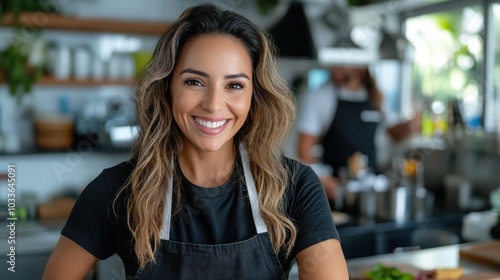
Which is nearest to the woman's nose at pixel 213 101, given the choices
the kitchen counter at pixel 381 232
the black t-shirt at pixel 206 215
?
the black t-shirt at pixel 206 215

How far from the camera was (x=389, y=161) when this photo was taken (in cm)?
555

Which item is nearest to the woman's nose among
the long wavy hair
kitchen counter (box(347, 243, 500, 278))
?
the long wavy hair

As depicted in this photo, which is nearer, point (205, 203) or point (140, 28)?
point (205, 203)

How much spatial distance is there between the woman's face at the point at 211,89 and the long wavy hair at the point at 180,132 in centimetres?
4

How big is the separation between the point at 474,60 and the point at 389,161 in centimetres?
118

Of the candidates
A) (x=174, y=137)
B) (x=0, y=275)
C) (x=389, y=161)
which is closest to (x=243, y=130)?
(x=174, y=137)

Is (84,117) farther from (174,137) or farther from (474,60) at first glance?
(474,60)

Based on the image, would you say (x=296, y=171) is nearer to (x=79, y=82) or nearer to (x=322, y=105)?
(x=79, y=82)

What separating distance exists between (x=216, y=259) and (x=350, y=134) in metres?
3.13

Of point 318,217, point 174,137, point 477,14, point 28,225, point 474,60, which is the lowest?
point 28,225

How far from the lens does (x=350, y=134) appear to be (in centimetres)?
450

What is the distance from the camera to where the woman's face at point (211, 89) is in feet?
4.67

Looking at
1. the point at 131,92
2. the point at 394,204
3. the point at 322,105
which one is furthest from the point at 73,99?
the point at 394,204

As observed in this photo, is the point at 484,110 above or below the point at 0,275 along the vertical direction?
above
